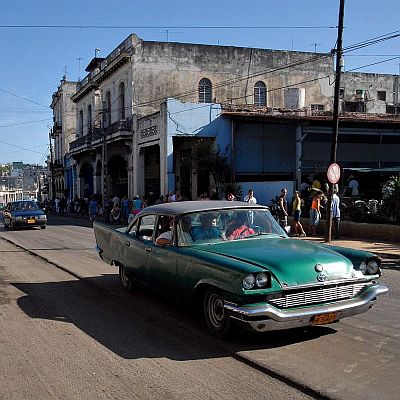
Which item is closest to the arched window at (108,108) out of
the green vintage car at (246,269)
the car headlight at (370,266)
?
the green vintage car at (246,269)

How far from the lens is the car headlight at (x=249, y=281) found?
509cm

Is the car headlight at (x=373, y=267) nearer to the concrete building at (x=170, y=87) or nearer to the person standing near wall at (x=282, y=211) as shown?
the person standing near wall at (x=282, y=211)

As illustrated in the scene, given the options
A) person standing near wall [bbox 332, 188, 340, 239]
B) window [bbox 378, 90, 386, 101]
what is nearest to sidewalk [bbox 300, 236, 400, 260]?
person standing near wall [bbox 332, 188, 340, 239]

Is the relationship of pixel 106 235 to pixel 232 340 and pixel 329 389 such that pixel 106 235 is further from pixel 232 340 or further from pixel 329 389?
pixel 329 389

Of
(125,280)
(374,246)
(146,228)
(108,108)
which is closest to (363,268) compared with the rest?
(146,228)

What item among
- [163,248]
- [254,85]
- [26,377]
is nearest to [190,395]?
[26,377]

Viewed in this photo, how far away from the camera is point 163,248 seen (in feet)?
22.0

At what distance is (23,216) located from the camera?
24.5 meters

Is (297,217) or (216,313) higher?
(297,217)

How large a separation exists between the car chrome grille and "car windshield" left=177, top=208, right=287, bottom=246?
1.47 meters

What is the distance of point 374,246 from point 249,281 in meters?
10.7

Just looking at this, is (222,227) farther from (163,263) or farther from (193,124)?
(193,124)

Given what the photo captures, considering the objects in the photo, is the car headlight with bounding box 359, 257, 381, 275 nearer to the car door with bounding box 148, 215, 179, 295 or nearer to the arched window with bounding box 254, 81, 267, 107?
the car door with bounding box 148, 215, 179, 295

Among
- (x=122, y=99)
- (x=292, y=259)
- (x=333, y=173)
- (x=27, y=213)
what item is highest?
(x=122, y=99)
